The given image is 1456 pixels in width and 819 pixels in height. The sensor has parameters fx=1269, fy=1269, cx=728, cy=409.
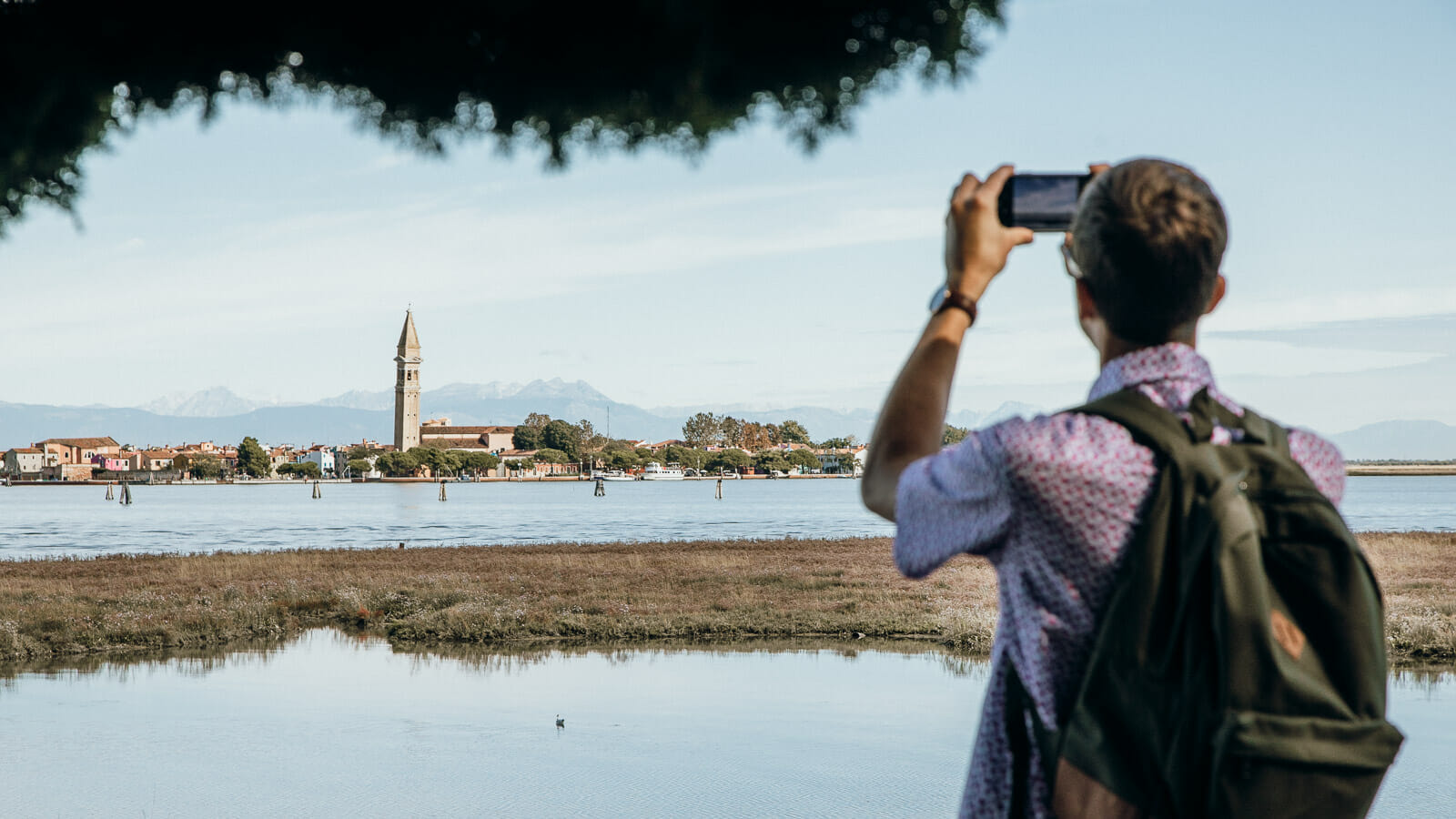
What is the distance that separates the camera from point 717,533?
2411 inches

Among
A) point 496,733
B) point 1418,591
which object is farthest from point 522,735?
point 1418,591

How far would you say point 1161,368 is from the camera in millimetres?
1574

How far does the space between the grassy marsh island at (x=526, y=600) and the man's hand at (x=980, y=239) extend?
18298mm

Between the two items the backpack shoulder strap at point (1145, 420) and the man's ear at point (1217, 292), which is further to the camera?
the man's ear at point (1217, 292)

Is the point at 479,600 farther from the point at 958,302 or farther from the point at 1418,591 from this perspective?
the point at 958,302

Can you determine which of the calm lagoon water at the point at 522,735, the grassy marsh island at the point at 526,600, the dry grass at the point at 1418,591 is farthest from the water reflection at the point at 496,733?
the dry grass at the point at 1418,591

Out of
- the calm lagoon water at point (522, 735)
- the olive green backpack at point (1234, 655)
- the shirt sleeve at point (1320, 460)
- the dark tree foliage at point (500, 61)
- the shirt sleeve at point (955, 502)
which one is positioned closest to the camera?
the olive green backpack at point (1234, 655)

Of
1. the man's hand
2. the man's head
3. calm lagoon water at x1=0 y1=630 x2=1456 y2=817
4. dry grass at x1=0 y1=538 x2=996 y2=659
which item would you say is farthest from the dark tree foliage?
dry grass at x1=0 y1=538 x2=996 y2=659

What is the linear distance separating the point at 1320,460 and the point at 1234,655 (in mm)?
409

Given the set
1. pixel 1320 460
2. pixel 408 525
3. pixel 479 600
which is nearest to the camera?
pixel 1320 460

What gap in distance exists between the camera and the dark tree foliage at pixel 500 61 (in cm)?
Answer: 330

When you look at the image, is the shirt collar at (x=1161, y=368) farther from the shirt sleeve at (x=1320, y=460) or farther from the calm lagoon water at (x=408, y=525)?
the calm lagoon water at (x=408, y=525)

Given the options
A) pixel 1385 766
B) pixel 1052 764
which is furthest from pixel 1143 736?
pixel 1385 766

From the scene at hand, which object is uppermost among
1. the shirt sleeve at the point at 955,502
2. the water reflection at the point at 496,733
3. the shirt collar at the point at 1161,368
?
the shirt collar at the point at 1161,368
